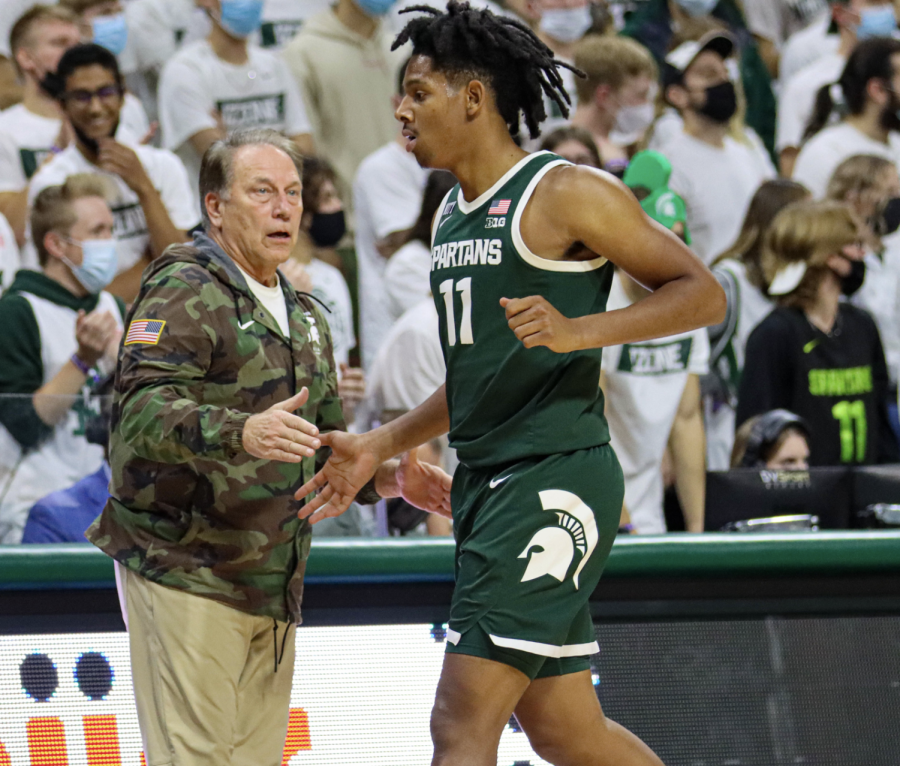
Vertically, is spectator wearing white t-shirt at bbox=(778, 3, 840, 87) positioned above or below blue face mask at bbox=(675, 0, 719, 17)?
below

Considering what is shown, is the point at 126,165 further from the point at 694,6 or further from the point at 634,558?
the point at 694,6

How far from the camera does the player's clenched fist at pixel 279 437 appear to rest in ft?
9.16

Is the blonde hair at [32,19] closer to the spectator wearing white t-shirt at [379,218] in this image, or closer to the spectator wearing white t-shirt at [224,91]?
the spectator wearing white t-shirt at [224,91]

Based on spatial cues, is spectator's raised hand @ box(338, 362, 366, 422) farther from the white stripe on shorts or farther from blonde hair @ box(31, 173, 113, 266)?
the white stripe on shorts

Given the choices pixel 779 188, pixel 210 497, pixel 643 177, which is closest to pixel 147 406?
pixel 210 497

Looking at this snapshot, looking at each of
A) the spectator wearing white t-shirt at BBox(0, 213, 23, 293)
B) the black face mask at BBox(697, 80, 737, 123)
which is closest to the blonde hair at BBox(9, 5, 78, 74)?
the spectator wearing white t-shirt at BBox(0, 213, 23, 293)

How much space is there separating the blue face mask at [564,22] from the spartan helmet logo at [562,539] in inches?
227

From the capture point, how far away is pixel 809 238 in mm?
6035

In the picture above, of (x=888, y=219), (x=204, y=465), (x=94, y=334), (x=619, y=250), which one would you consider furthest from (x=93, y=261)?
(x=888, y=219)

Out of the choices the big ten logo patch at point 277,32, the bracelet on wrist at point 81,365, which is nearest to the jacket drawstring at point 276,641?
the bracelet on wrist at point 81,365

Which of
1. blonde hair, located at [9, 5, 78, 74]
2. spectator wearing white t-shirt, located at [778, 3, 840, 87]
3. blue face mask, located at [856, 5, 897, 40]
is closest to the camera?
blonde hair, located at [9, 5, 78, 74]

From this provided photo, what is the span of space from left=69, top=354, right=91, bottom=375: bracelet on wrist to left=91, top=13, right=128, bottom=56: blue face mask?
8.75 ft

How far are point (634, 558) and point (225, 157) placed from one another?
152 centimetres

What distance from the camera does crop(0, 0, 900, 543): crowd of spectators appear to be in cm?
522
